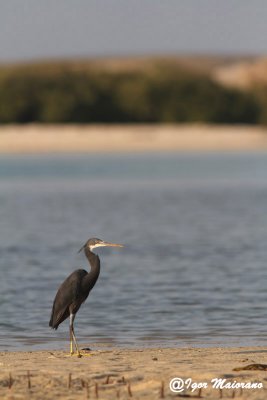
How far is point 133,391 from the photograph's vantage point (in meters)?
9.14

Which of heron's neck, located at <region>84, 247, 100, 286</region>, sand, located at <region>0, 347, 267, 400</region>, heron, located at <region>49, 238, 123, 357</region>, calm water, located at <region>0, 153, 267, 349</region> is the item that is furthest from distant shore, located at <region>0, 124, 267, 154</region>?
sand, located at <region>0, 347, 267, 400</region>

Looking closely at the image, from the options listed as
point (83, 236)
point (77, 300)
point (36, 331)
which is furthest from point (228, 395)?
point (83, 236)

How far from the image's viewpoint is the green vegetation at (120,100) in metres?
75.3

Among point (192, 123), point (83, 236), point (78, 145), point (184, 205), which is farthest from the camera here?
point (192, 123)

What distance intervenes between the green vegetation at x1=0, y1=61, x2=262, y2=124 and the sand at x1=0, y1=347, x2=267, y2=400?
6135 cm

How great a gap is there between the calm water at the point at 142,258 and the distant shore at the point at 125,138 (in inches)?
873

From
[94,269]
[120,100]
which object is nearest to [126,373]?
[94,269]

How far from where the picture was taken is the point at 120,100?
80688mm

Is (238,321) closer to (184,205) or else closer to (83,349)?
(83,349)

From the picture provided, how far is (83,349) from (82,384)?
2.13 m

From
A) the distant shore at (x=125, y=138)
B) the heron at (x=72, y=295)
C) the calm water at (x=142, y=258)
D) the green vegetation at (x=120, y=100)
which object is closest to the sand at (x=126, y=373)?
the heron at (x=72, y=295)

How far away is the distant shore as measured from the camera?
65125 mm

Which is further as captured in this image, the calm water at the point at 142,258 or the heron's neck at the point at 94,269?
the calm water at the point at 142,258

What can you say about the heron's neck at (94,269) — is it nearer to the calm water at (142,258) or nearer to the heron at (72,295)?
the heron at (72,295)
